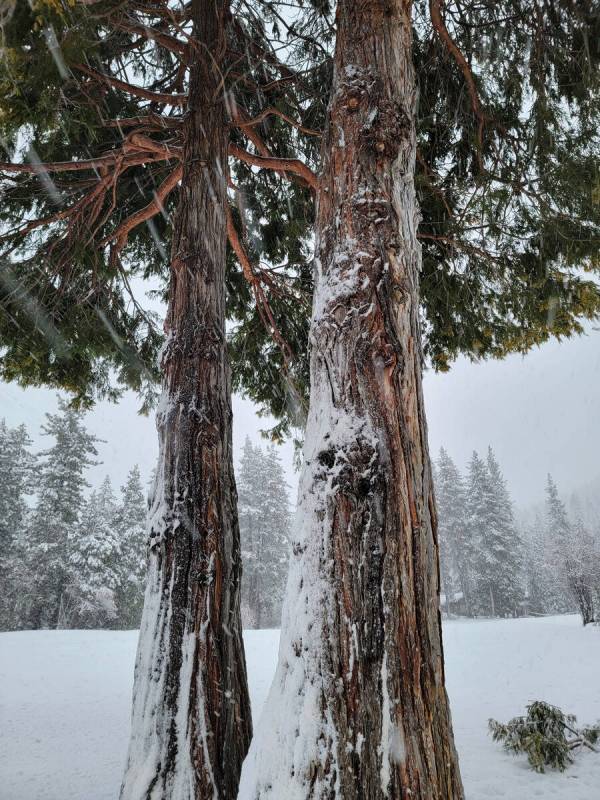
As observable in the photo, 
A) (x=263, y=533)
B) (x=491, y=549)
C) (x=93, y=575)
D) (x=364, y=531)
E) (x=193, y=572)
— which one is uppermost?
(x=263, y=533)

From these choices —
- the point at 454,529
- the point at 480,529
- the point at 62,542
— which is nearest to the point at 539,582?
the point at 454,529

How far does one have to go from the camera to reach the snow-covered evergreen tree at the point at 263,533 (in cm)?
3525

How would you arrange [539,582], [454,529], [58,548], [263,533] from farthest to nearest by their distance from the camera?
[539,582], [454,529], [263,533], [58,548]

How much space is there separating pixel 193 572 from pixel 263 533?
116ft

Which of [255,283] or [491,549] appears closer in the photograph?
[255,283]

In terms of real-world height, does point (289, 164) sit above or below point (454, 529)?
above

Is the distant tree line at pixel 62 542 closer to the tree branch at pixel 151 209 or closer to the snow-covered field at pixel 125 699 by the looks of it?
the snow-covered field at pixel 125 699

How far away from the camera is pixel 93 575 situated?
84.0ft

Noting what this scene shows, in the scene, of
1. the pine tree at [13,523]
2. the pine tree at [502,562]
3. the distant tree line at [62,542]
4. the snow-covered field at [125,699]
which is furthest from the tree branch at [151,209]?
the pine tree at [502,562]

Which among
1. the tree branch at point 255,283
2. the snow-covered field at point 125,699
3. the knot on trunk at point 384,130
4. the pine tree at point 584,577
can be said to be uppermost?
the tree branch at point 255,283

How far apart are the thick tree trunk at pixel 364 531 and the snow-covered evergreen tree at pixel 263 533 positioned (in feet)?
108

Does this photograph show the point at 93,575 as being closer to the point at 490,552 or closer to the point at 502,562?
the point at 490,552

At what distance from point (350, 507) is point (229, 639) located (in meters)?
1.64

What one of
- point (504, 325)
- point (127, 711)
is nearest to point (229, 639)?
point (504, 325)
